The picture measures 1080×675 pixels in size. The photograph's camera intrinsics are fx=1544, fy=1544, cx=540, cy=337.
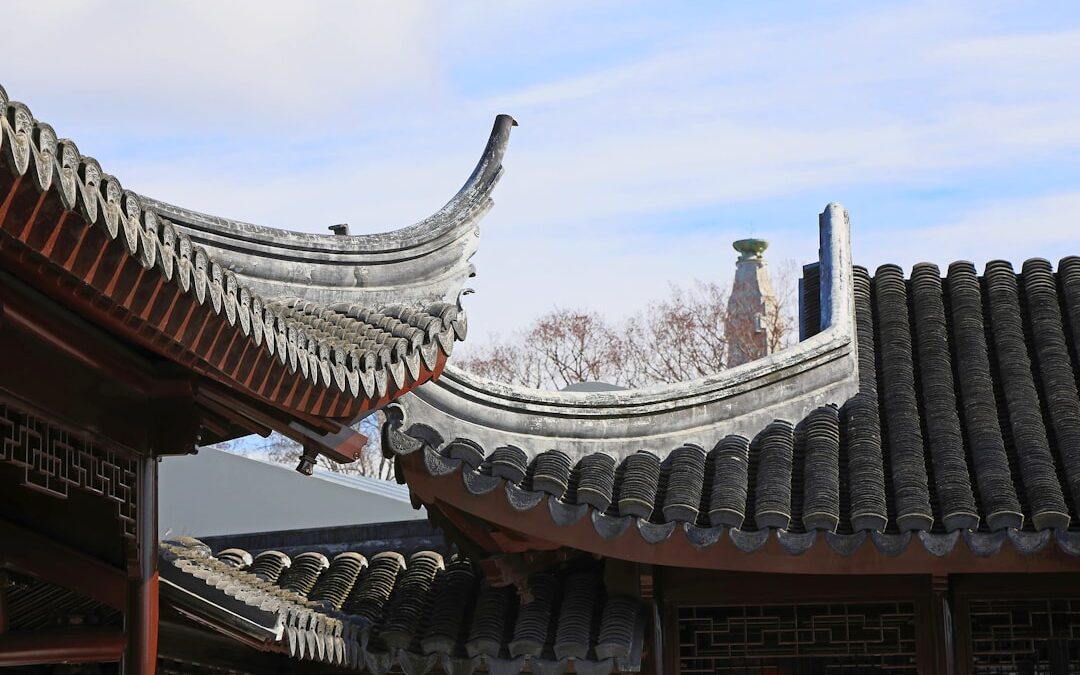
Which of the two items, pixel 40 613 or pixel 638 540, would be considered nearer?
pixel 40 613

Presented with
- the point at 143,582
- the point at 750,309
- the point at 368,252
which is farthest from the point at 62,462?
the point at 750,309

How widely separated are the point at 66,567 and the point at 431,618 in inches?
74.8

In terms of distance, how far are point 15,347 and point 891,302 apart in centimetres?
539

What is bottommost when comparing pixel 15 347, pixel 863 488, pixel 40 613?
pixel 40 613

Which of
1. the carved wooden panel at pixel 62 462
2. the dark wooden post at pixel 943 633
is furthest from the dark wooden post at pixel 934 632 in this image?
the carved wooden panel at pixel 62 462

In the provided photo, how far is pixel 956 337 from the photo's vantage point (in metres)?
8.09

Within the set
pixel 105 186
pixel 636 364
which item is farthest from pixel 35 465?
pixel 636 364

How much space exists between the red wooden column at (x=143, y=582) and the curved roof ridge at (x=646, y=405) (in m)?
1.27

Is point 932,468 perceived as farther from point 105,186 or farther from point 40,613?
point 105,186

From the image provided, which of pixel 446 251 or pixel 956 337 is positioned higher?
pixel 956 337

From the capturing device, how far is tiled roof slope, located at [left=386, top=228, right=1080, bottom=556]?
6.15 metres

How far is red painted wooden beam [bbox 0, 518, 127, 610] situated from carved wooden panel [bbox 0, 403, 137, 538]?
1.29ft

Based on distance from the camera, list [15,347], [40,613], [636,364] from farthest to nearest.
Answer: [636,364], [40,613], [15,347]

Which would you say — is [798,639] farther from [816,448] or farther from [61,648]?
[61,648]
